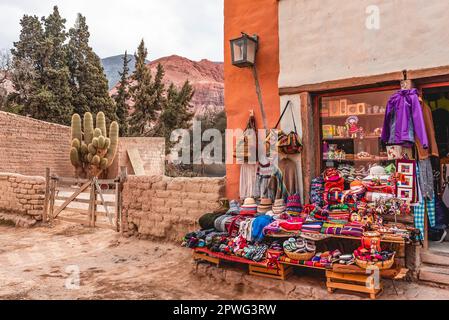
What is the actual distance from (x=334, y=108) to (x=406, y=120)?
46.9 inches

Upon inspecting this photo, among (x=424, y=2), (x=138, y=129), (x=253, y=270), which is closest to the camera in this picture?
(x=424, y=2)

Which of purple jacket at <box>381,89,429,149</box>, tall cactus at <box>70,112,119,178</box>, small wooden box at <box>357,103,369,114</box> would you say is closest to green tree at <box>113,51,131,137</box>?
tall cactus at <box>70,112,119,178</box>

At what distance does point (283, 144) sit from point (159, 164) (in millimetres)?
15581

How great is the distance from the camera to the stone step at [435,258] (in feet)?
13.7

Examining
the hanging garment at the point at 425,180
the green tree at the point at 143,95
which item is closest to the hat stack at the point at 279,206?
the hanging garment at the point at 425,180

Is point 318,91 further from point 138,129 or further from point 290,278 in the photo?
point 138,129

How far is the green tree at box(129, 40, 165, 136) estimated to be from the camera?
89.6 ft

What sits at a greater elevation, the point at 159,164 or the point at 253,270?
the point at 159,164

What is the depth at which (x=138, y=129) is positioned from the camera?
27.6m

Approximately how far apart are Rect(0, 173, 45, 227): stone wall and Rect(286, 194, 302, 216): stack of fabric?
7.17m

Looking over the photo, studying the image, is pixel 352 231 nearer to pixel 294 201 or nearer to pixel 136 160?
pixel 294 201

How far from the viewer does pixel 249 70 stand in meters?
5.95

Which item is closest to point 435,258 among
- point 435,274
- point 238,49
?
point 435,274

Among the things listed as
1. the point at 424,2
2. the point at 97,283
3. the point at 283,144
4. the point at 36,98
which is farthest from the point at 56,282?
the point at 36,98
